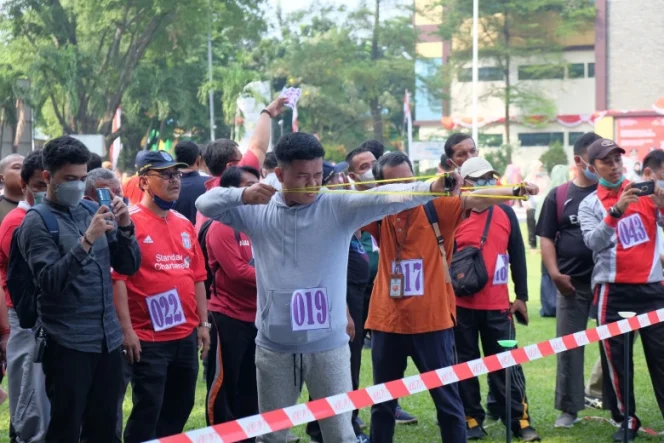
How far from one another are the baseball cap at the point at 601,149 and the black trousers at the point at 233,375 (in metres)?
2.73

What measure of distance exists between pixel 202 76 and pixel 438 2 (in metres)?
14.3

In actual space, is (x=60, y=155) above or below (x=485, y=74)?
below

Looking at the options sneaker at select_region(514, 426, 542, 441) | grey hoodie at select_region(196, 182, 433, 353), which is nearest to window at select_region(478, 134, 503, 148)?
sneaker at select_region(514, 426, 542, 441)

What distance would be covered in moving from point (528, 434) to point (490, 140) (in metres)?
52.4

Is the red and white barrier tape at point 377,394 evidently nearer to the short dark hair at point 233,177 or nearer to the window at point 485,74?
the short dark hair at point 233,177

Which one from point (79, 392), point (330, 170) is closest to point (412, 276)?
point (330, 170)

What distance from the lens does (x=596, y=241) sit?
7.18m

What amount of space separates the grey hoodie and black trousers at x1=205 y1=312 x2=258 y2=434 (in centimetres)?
158

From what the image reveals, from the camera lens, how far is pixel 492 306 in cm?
734

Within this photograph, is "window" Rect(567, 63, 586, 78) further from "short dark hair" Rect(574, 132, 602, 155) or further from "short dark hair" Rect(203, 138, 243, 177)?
"short dark hair" Rect(203, 138, 243, 177)

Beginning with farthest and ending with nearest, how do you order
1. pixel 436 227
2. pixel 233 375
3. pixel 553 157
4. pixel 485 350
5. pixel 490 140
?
pixel 490 140, pixel 553 157, pixel 485 350, pixel 233 375, pixel 436 227

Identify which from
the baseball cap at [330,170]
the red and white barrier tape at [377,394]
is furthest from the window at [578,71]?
the baseball cap at [330,170]

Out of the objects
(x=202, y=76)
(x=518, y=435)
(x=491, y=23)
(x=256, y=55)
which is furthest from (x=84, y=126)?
(x=518, y=435)

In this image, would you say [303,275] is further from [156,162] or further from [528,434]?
[528,434]
